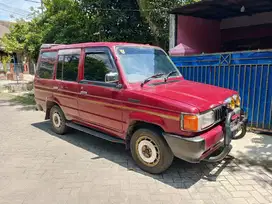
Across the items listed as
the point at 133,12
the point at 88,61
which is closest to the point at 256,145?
the point at 88,61

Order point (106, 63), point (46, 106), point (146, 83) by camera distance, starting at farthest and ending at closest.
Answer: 1. point (46, 106)
2. point (106, 63)
3. point (146, 83)

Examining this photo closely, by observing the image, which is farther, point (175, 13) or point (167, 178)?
point (175, 13)

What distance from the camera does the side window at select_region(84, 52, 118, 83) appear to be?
12.6 feet

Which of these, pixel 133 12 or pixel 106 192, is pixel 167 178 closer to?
pixel 106 192

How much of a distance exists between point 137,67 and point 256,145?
9.83 feet

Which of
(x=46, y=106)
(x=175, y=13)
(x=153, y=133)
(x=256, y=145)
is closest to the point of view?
(x=153, y=133)

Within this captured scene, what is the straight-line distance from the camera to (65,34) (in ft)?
33.6

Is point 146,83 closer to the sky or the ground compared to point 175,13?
closer to the ground

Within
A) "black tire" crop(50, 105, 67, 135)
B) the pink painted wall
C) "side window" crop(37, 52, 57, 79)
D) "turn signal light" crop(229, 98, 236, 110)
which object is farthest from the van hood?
the pink painted wall

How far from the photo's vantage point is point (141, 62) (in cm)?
409

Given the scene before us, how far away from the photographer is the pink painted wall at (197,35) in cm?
818

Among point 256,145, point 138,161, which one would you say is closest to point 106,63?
point 138,161

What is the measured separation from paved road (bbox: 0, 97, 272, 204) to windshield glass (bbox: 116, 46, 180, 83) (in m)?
1.57

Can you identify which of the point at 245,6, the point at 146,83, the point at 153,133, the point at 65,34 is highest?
the point at 245,6
